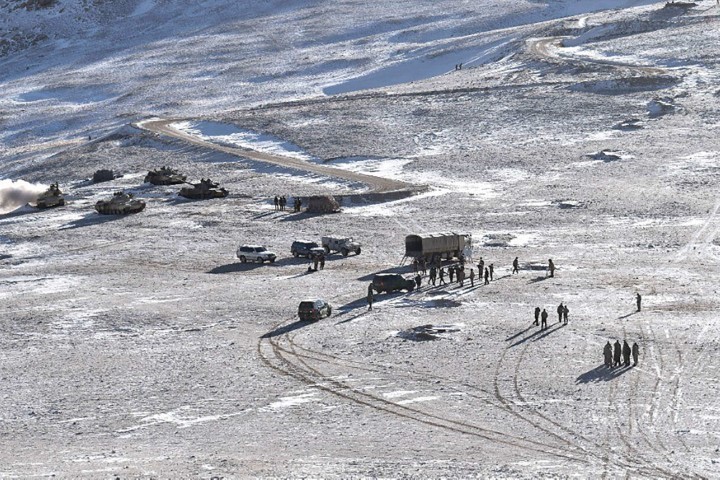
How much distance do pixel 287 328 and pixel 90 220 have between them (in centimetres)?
2888

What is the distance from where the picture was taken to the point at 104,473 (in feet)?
88.3

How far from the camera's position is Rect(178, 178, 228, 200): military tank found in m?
72.3

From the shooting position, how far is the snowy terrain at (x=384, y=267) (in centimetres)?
2917

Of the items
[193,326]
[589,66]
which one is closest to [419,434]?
[193,326]

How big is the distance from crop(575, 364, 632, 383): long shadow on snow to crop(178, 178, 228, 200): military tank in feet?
134

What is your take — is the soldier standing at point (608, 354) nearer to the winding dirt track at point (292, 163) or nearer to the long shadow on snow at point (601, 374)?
the long shadow on snow at point (601, 374)

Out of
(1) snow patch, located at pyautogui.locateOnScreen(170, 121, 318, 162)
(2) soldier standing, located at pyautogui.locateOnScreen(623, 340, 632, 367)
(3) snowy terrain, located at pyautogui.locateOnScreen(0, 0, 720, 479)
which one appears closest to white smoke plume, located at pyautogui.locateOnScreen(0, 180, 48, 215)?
(3) snowy terrain, located at pyautogui.locateOnScreen(0, 0, 720, 479)

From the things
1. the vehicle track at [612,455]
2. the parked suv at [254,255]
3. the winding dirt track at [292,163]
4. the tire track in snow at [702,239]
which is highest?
the vehicle track at [612,455]

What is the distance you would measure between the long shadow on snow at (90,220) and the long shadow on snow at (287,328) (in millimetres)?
26678

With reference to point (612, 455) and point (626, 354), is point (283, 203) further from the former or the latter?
point (612, 455)

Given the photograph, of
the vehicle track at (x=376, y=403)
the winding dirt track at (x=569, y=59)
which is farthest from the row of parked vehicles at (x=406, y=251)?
the winding dirt track at (x=569, y=59)

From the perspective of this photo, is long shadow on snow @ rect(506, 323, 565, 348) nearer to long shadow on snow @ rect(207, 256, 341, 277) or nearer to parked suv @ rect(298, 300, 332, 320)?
parked suv @ rect(298, 300, 332, 320)

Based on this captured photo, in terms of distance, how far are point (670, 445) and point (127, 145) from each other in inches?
2876

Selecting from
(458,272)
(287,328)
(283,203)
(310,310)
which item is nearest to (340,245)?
(458,272)
